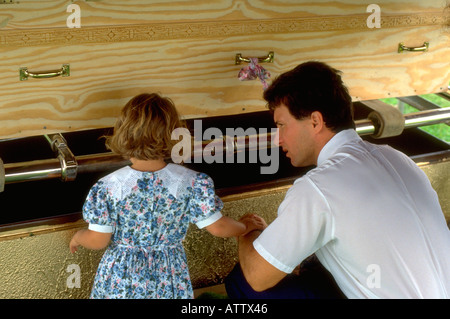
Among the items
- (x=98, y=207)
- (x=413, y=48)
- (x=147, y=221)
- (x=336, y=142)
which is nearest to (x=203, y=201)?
(x=147, y=221)

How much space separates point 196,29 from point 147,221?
0.55 metres

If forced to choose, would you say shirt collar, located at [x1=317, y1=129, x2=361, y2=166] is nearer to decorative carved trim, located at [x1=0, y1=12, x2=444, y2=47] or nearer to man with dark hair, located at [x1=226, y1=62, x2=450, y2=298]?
man with dark hair, located at [x1=226, y1=62, x2=450, y2=298]

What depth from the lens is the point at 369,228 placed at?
1.25 m

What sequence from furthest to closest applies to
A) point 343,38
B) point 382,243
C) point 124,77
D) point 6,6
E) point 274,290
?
point 343,38 < point 124,77 < point 274,290 < point 6,6 < point 382,243

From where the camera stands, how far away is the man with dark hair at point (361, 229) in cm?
125

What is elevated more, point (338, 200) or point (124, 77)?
point (124, 77)

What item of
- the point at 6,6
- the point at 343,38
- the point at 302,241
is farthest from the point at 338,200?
the point at 6,6

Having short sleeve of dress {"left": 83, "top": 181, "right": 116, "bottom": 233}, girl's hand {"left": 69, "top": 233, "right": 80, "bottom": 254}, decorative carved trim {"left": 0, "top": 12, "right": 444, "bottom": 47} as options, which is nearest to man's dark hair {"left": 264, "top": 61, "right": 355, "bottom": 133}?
decorative carved trim {"left": 0, "top": 12, "right": 444, "bottom": 47}

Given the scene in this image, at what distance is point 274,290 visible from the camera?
147 cm

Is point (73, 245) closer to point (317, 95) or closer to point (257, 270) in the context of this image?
point (257, 270)

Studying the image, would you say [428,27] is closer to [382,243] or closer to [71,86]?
[382,243]

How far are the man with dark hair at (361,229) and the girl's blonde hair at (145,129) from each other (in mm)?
332

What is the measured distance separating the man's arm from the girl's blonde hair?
320 millimetres
